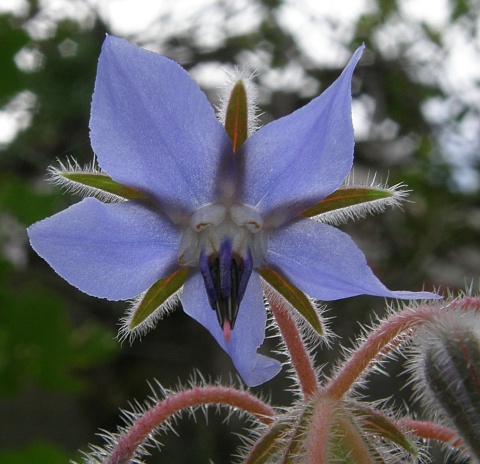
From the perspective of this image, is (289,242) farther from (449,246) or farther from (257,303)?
(449,246)

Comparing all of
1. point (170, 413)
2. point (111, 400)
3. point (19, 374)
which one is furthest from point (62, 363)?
point (170, 413)

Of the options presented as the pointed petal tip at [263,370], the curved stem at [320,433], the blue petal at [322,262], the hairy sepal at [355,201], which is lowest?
the curved stem at [320,433]

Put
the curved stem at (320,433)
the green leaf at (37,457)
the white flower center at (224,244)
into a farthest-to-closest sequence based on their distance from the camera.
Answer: the green leaf at (37,457) < the white flower center at (224,244) < the curved stem at (320,433)

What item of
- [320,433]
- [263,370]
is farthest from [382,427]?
[263,370]

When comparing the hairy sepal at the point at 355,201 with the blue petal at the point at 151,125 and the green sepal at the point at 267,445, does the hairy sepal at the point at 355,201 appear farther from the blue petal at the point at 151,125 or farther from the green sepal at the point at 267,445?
the green sepal at the point at 267,445

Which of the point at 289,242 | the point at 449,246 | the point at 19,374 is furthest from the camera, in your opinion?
the point at 449,246

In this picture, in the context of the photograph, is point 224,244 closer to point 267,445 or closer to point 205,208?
point 205,208

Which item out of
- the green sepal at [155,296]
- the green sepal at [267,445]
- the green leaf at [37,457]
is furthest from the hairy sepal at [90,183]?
the green leaf at [37,457]

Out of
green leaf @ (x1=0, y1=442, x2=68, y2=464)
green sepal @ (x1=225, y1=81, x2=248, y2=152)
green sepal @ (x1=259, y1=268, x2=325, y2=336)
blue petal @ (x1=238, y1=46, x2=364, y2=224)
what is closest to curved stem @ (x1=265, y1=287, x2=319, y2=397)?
green sepal @ (x1=259, y1=268, x2=325, y2=336)
